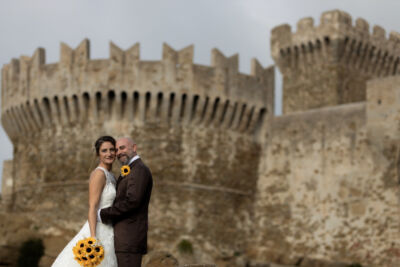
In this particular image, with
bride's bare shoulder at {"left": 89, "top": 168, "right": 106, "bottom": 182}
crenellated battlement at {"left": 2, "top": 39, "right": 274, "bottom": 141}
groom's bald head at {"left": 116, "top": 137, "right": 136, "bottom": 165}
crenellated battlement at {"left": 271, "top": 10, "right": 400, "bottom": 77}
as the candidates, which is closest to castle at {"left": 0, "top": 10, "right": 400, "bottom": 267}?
crenellated battlement at {"left": 2, "top": 39, "right": 274, "bottom": 141}

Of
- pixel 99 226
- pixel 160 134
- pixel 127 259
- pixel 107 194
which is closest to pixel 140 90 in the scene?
pixel 160 134

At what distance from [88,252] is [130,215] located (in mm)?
530

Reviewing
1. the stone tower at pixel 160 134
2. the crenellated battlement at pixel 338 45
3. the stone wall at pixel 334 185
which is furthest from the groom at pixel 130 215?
the crenellated battlement at pixel 338 45

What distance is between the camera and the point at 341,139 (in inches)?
845

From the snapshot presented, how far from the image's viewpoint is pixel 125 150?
293 inches

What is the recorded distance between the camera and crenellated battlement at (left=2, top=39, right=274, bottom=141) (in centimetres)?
2208

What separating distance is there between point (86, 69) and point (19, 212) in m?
5.08

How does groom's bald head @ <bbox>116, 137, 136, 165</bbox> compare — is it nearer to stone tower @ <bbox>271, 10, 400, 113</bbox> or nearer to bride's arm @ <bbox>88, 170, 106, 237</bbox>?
bride's arm @ <bbox>88, 170, 106, 237</bbox>

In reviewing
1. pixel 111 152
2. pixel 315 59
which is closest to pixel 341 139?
pixel 315 59

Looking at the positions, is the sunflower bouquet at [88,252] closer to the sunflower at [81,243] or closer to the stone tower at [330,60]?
the sunflower at [81,243]

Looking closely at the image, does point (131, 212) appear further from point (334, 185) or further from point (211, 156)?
point (211, 156)

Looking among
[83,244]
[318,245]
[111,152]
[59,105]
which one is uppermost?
[59,105]

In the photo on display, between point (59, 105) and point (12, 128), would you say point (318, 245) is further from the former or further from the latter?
point (12, 128)

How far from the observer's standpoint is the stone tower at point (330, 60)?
27.4 metres
